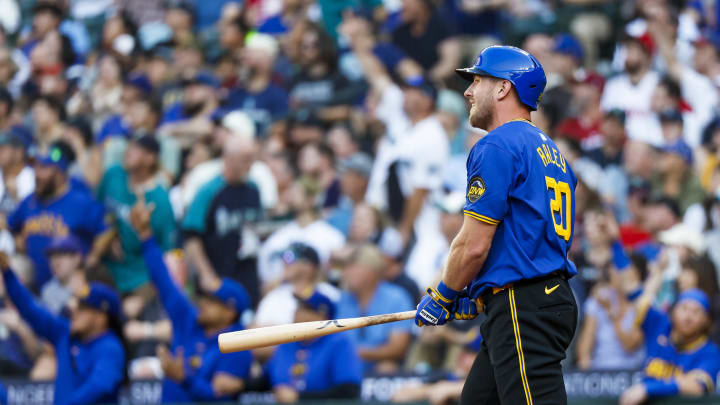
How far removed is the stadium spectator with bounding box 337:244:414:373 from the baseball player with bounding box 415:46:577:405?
373 centimetres

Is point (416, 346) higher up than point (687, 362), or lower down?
lower down

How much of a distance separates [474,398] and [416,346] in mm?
3749

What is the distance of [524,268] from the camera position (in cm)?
416

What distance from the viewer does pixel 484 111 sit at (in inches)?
175

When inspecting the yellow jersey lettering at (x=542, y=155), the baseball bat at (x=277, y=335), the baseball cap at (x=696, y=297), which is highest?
the yellow jersey lettering at (x=542, y=155)

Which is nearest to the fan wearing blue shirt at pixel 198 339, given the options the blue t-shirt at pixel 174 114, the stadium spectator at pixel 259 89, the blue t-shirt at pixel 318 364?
the blue t-shirt at pixel 318 364

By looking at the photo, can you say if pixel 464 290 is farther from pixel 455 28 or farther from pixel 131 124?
pixel 131 124

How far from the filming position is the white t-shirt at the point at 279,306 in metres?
8.42

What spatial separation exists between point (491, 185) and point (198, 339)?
4.15m

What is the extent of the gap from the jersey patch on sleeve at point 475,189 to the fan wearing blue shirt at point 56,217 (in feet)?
19.4

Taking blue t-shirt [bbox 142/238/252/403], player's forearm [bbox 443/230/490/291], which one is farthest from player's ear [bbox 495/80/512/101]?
blue t-shirt [bbox 142/238/252/403]

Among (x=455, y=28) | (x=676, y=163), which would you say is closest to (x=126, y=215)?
(x=455, y=28)

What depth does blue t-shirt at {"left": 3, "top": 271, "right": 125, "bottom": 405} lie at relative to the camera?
7598 millimetres

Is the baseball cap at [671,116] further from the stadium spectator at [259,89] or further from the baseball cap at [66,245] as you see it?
the baseball cap at [66,245]
